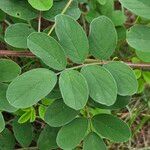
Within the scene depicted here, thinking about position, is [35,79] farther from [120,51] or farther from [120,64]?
[120,51]

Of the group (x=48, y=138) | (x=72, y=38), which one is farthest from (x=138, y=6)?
(x=48, y=138)

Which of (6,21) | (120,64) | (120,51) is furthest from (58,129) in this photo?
(120,51)

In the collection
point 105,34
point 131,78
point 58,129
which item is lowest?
point 58,129

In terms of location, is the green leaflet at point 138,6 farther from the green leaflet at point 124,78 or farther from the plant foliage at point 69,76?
the green leaflet at point 124,78

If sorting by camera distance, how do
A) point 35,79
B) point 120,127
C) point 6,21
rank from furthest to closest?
point 6,21 < point 120,127 < point 35,79

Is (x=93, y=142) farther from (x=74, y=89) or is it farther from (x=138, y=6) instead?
(x=138, y=6)

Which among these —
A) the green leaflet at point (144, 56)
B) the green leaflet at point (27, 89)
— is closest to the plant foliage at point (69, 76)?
the green leaflet at point (27, 89)
